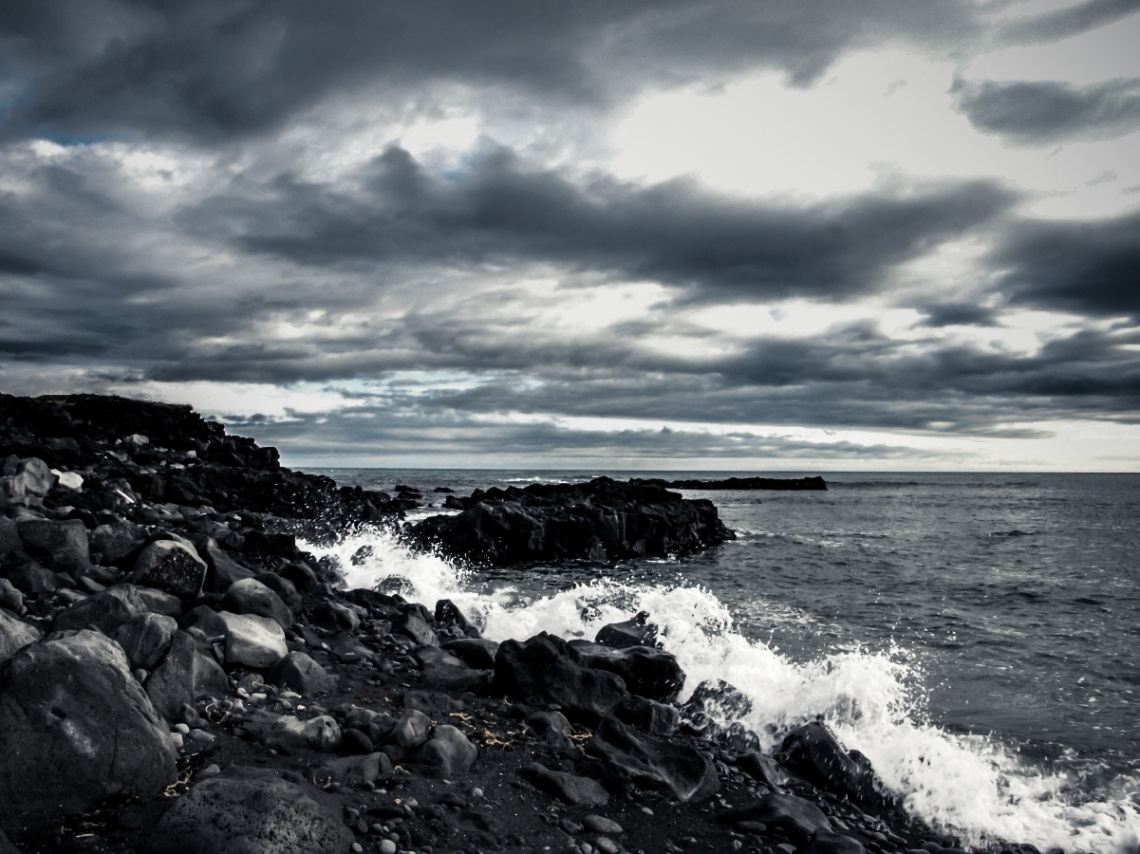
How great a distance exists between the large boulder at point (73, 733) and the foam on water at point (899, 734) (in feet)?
22.3

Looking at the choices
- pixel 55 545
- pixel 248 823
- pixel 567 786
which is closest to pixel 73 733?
pixel 248 823

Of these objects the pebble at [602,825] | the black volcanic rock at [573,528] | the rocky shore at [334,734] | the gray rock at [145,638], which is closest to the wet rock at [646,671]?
the rocky shore at [334,734]

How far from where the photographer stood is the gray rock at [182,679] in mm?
6055

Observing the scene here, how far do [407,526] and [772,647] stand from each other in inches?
837

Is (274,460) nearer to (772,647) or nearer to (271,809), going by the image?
(772,647)

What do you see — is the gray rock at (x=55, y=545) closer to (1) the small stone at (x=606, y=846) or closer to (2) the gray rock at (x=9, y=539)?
(2) the gray rock at (x=9, y=539)

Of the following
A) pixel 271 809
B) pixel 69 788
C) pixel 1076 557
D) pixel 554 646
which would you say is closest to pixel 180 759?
pixel 69 788

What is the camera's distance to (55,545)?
30.1 ft

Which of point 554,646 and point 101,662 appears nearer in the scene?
point 101,662

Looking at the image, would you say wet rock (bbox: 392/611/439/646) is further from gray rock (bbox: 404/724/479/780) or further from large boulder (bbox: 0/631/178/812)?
large boulder (bbox: 0/631/178/812)

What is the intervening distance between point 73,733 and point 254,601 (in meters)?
4.37

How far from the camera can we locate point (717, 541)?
116ft

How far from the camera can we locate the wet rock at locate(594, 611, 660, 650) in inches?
452

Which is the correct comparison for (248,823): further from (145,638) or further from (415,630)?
(415,630)
